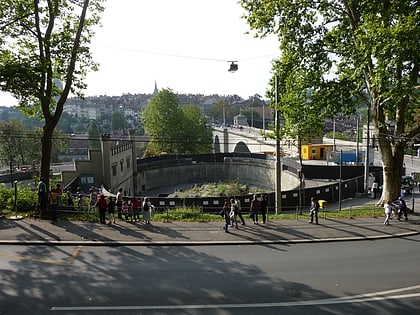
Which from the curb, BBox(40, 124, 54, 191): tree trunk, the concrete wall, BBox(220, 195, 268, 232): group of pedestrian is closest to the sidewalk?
the curb

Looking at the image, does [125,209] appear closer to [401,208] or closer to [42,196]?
[42,196]

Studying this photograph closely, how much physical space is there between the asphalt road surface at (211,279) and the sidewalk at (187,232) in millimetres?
570

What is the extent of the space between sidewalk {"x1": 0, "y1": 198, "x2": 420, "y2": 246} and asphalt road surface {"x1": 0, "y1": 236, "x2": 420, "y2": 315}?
0.57 metres

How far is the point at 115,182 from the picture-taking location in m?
43.9

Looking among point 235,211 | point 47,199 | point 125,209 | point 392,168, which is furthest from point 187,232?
point 392,168

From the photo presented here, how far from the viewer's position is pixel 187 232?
1595 centimetres

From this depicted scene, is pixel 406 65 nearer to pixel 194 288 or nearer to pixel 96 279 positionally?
pixel 194 288

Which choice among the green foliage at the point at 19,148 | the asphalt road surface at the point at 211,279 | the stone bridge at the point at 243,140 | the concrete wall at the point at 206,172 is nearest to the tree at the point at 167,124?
the stone bridge at the point at 243,140

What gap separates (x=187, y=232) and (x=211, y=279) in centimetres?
492

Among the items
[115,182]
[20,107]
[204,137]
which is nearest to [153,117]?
[204,137]

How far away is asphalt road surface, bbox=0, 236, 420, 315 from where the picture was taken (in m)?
9.39

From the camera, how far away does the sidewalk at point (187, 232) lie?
14.5 meters

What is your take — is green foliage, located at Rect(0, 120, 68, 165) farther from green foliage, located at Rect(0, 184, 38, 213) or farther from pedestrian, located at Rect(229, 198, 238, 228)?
pedestrian, located at Rect(229, 198, 238, 228)

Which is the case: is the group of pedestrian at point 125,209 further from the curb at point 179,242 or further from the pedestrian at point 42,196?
the curb at point 179,242
